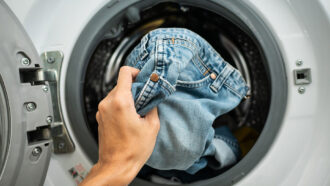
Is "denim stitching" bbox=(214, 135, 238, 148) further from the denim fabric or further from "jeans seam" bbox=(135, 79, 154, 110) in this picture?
"jeans seam" bbox=(135, 79, 154, 110)

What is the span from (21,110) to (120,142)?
0.72 feet

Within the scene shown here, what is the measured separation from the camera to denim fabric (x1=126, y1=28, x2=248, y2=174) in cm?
56

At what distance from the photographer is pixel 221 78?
69 centimetres

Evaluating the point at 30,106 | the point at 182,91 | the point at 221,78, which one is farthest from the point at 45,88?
the point at 221,78

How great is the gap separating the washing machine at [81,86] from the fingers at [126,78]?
17cm

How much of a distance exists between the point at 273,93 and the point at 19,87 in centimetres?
57

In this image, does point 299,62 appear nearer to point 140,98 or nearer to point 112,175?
point 140,98

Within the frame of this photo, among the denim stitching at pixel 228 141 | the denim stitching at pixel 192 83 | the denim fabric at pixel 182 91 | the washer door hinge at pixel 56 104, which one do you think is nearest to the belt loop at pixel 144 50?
the denim fabric at pixel 182 91

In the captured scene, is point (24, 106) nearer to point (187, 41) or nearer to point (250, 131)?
point (187, 41)

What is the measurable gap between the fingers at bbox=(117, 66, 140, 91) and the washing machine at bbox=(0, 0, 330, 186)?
17 centimetres

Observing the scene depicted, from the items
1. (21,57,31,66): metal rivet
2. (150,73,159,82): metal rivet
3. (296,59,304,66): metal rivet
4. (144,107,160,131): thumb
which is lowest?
(144,107,160,131): thumb

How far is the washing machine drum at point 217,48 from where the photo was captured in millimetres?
669

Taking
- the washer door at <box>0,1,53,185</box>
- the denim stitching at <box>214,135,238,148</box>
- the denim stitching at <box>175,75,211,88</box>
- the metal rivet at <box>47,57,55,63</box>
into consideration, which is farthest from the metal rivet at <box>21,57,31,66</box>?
the denim stitching at <box>214,135,238,148</box>

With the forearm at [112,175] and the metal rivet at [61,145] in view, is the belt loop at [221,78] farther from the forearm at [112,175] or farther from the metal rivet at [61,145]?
the metal rivet at [61,145]
